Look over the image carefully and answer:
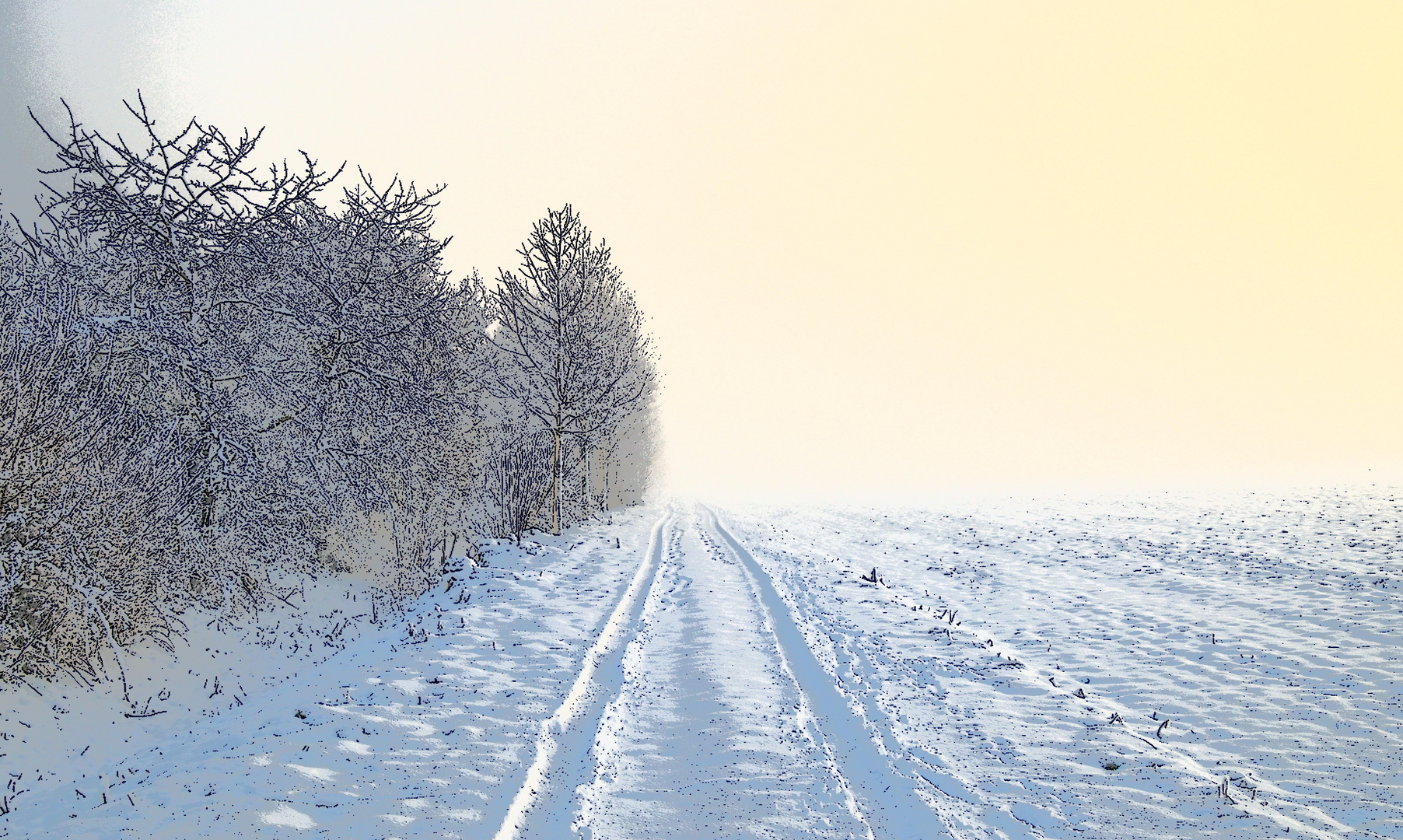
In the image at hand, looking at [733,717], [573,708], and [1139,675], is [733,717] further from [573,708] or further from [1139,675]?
[1139,675]

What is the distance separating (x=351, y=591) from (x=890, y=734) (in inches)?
488

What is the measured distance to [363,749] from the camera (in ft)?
20.3

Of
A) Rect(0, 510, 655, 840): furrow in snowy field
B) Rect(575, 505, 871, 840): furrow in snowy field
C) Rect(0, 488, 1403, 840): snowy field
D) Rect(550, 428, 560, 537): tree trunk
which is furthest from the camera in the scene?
Rect(550, 428, 560, 537): tree trunk

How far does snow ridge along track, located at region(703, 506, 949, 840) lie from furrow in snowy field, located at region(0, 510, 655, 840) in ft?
9.62

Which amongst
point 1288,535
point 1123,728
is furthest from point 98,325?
point 1288,535

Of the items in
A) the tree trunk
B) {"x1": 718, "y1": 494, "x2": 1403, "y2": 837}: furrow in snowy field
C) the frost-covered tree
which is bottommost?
{"x1": 718, "y1": 494, "x2": 1403, "y2": 837}: furrow in snowy field

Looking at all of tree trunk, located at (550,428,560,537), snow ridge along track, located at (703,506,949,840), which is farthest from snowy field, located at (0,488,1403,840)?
tree trunk, located at (550,428,560,537)

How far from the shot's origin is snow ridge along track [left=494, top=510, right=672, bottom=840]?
5234 millimetres

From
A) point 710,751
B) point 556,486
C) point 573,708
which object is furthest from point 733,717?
point 556,486

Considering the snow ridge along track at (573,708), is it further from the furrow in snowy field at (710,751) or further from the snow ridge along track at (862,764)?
the snow ridge along track at (862,764)

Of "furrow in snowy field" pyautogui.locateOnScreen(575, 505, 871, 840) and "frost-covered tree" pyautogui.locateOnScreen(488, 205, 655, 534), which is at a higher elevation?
"frost-covered tree" pyautogui.locateOnScreen(488, 205, 655, 534)

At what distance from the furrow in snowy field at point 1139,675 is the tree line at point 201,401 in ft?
30.3

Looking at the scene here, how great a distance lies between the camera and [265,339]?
1230 centimetres

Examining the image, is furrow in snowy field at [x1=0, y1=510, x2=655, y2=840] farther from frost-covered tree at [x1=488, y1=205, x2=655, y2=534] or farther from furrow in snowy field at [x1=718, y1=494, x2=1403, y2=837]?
frost-covered tree at [x1=488, y1=205, x2=655, y2=534]
